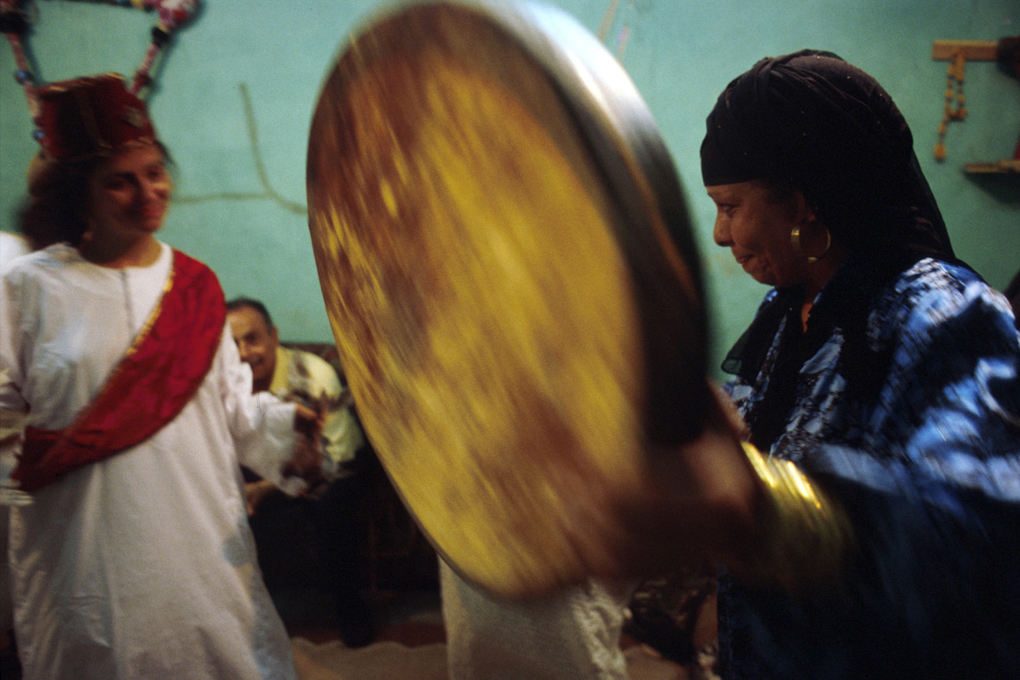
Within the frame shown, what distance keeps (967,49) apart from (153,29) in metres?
3.96

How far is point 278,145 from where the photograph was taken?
3236 millimetres

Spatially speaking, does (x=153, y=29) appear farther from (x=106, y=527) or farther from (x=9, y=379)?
(x=106, y=527)

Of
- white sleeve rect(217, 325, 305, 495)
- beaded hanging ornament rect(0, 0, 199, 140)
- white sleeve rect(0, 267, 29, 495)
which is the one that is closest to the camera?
white sleeve rect(0, 267, 29, 495)

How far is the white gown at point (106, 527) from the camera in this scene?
1414 mm

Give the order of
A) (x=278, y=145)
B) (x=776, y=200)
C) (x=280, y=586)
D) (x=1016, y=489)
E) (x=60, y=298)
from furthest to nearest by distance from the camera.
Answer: (x=278, y=145)
(x=280, y=586)
(x=60, y=298)
(x=776, y=200)
(x=1016, y=489)

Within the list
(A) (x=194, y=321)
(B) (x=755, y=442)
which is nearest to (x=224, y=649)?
(A) (x=194, y=321)

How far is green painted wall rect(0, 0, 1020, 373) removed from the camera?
9.03 ft

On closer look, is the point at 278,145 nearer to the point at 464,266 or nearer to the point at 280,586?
the point at 280,586

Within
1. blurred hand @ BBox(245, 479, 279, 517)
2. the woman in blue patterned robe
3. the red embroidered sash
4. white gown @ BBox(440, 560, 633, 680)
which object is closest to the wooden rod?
the woman in blue patterned robe

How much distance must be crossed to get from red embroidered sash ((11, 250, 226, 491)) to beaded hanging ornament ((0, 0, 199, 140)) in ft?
7.04

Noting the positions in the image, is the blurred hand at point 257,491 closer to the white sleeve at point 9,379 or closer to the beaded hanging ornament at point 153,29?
the white sleeve at point 9,379

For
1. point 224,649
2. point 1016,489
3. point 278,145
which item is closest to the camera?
point 1016,489

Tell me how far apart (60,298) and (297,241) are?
1910mm

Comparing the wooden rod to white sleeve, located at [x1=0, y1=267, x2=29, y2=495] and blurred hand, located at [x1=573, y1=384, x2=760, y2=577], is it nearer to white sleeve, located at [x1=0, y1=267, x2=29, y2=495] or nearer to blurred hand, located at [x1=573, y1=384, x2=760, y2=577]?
blurred hand, located at [x1=573, y1=384, x2=760, y2=577]
